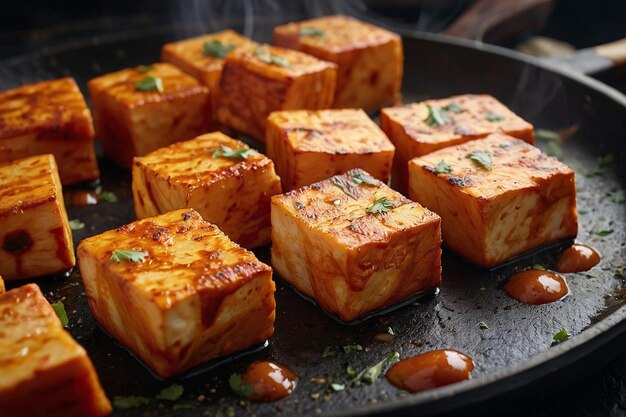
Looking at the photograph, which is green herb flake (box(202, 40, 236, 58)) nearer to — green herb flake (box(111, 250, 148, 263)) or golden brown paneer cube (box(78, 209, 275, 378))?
golden brown paneer cube (box(78, 209, 275, 378))

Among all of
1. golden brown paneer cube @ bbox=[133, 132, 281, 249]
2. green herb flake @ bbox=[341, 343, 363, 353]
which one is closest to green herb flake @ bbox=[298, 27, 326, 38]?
golden brown paneer cube @ bbox=[133, 132, 281, 249]

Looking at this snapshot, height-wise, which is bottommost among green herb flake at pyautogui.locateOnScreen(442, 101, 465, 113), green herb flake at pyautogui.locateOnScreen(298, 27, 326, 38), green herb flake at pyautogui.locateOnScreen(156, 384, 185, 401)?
green herb flake at pyautogui.locateOnScreen(156, 384, 185, 401)

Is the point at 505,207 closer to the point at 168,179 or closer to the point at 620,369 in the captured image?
the point at 620,369

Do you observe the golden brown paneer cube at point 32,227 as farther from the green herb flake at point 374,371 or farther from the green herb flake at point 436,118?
the green herb flake at point 436,118

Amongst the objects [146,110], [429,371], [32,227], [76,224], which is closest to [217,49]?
[146,110]

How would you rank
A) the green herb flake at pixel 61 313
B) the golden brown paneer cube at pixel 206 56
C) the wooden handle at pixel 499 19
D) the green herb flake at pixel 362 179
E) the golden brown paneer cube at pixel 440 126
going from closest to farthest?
the green herb flake at pixel 61 313 → the green herb flake at pixel 362 179 → the golden brown paneer cube at pixel 440 126 → the golden brown paneer cube at pixel 206 56 → the wooden handle at pixel 499 19

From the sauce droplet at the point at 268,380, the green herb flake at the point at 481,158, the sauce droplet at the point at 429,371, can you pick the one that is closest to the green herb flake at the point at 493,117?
the green herb flake at the point at 481,158

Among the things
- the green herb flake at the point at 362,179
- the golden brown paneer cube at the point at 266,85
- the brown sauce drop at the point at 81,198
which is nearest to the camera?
the green herb flake at the point at 362,179

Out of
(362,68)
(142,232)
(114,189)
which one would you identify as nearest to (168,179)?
(142,232)
